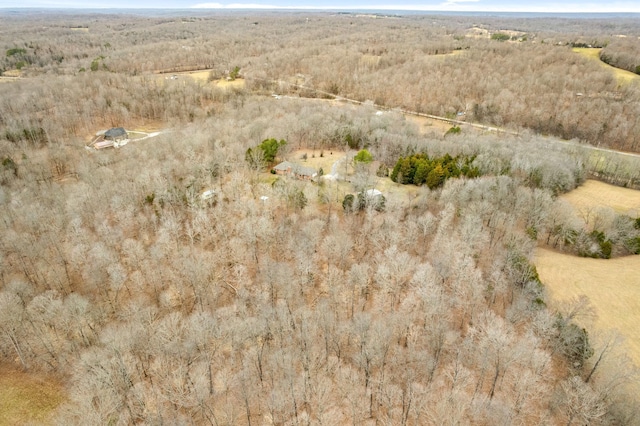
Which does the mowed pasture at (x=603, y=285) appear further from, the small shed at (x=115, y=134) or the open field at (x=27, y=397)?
the small shed at (x=115, y=134)

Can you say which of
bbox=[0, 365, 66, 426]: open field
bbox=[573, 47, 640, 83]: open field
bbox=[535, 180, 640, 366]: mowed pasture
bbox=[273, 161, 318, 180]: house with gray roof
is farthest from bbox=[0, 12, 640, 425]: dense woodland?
bbox=[573, 47, 640, 83]: open field

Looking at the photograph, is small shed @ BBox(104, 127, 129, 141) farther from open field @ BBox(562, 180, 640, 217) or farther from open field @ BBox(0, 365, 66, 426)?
open field @ BBox(562, 180, 640, 217)

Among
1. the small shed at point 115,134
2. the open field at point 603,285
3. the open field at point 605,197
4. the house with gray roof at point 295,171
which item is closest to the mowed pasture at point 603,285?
the open field at point 603,285

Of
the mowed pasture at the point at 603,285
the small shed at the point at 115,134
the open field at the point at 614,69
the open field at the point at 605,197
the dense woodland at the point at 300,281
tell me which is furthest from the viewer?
the open field at the point at 614,69

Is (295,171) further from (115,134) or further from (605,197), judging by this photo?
(115,134)

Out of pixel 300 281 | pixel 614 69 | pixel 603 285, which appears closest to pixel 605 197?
pixel 603 285
